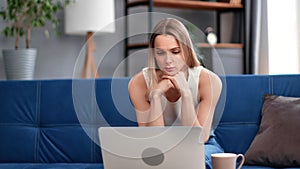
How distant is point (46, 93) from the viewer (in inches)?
99.0

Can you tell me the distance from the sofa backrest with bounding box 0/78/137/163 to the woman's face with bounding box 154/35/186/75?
0.93 m

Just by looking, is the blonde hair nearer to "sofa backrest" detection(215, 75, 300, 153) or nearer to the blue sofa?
the blue sofa

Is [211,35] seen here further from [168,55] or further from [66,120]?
[168,55]

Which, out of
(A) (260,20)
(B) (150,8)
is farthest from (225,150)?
(A) (260,20)

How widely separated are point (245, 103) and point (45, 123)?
0.97 meters

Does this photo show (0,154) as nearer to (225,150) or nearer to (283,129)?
(225,150)

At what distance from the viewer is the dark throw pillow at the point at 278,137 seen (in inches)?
83.2

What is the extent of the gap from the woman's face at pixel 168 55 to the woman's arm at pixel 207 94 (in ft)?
0.57

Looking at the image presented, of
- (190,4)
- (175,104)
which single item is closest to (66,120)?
(175,104)

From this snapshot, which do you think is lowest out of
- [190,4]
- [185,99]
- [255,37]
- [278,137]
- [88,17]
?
[278,137]

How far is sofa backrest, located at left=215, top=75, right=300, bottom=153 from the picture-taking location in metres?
2.34

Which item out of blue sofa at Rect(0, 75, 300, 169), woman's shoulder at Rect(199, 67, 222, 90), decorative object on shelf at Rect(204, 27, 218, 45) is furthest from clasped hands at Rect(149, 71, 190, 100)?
decorative object on shelf at Rect(204, 27, 218, 45)

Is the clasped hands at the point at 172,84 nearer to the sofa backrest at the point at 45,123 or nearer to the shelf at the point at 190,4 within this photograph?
the sofa backrest at the point at 45,123

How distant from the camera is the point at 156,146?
4.24 feet
